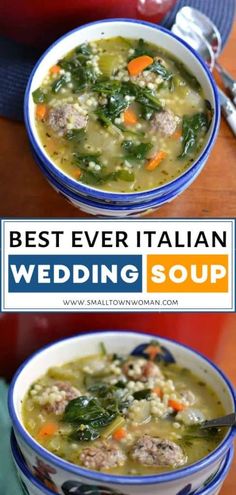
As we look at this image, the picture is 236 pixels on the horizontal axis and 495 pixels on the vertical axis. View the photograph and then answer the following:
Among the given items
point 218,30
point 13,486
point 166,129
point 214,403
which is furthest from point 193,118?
point 13,486

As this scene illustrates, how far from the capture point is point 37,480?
99 cm

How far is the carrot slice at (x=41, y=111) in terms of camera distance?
1.06 m

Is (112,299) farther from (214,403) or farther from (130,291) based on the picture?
(214,403)

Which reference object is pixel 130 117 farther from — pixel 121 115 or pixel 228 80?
pixel 228 80

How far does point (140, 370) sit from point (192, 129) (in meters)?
0.30

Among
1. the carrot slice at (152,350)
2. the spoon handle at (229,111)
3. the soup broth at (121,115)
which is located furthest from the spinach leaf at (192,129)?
the carrot slice at (152,350)

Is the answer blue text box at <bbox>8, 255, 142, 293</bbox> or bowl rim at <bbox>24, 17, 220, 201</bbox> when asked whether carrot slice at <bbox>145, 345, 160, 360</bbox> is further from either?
bowl rim at <bbox>24, 17, 220, 201</bbox>

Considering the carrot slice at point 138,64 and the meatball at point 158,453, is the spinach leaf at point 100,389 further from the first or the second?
the carrot slice at point 138,64

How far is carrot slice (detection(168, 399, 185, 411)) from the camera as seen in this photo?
1.08m

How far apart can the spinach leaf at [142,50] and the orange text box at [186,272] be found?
0.24m

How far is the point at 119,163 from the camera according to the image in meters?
1.04

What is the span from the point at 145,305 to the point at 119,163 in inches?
7.6

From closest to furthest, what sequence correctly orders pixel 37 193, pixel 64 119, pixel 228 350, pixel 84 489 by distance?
pixel 84 489, pixel 64 119, pixel 37 193, pixel 228 350

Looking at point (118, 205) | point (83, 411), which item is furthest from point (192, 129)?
point (83, 411)
